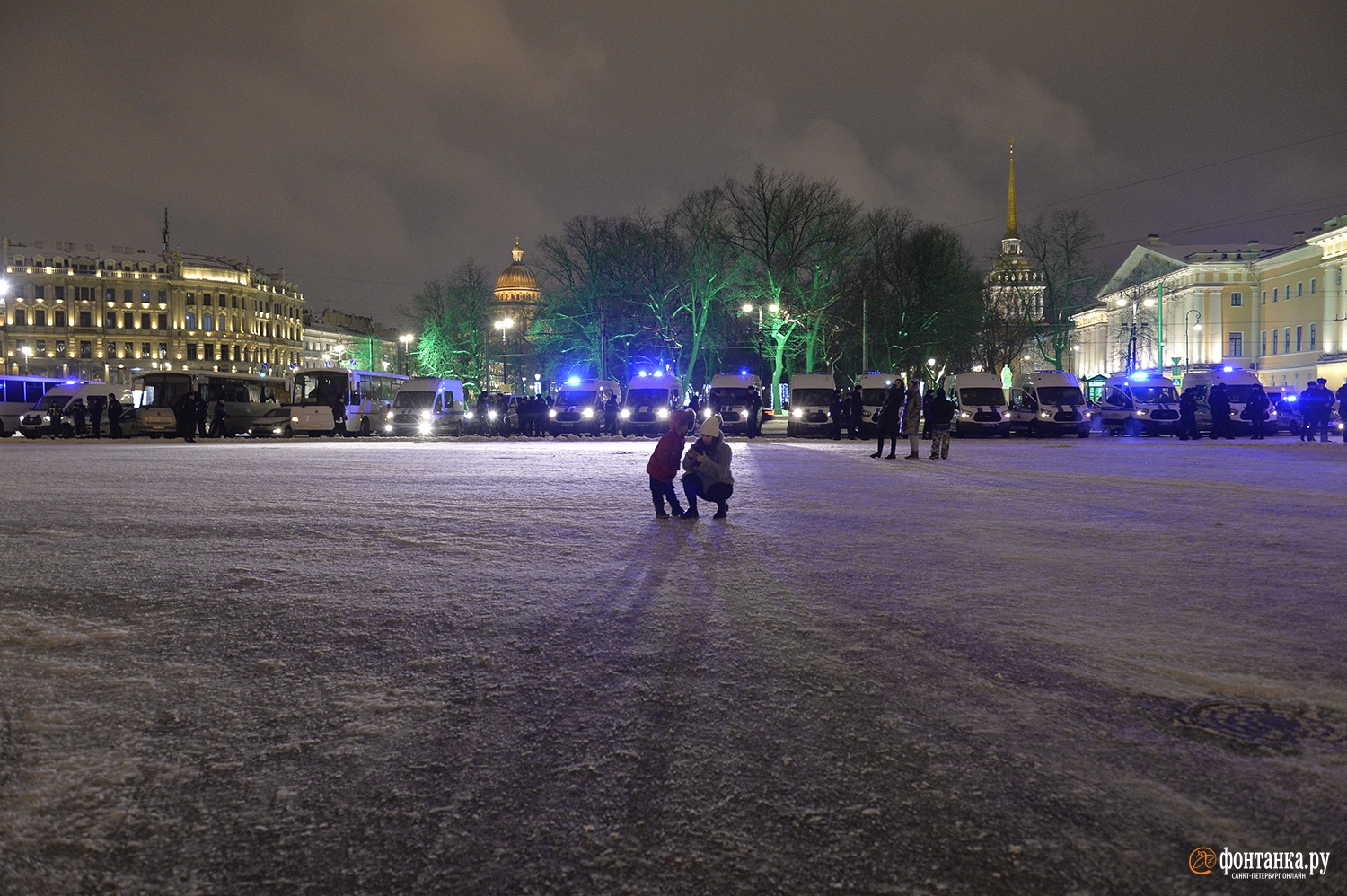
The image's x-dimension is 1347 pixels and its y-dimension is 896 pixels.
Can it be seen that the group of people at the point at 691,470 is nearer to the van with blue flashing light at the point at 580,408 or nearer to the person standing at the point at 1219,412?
the van with blue flashing light at the point at 580,408

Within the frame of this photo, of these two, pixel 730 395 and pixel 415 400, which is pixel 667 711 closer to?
pixel 730 395

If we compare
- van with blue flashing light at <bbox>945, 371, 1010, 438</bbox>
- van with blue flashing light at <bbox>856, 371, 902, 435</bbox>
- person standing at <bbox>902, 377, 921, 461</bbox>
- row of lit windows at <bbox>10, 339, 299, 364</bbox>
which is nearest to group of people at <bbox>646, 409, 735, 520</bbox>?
person standing at <bbox>902, 377, 921, 461</bbox>

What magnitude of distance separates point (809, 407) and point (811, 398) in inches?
19.0

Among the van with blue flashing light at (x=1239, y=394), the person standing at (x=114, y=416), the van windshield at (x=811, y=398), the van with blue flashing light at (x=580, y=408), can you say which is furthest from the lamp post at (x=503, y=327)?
the van with blue flashing light at (x=1239, y=394)

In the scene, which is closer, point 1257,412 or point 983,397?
point 1257,412

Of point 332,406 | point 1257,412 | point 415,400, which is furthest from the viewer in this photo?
point 332,406

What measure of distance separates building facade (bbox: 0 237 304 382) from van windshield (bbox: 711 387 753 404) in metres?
101

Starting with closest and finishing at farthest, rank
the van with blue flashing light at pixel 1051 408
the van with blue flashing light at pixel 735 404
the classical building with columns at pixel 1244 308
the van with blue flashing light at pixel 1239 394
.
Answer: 1. the van with blue flashing light at pixel 1239 394
2. the van with blue flashing light at pixel 1051 408
3. the van with blue flashing light at pixel 735 404
4. the classical building with columns at pixel 1244 308

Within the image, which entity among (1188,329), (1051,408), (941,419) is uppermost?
(1188,329)

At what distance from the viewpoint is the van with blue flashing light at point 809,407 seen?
38031mm

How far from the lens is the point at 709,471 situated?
11617 millimetres

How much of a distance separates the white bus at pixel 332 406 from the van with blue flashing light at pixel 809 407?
62.1 feet

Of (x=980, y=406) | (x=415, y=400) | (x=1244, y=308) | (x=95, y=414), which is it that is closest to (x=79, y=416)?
(x=95, y=414)

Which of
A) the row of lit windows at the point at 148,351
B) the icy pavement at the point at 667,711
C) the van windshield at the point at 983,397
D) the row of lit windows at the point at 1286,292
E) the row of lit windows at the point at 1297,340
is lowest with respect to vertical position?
the icy pavement at the point at 667,711
